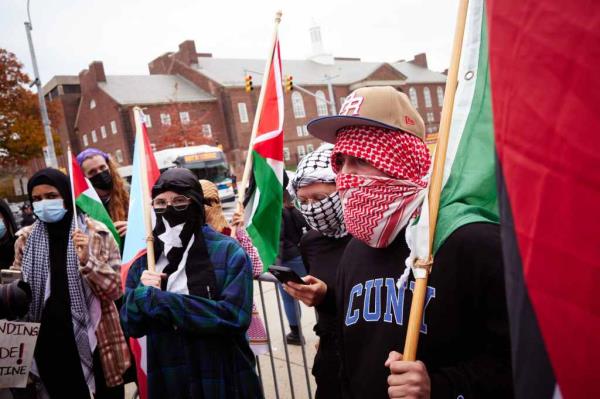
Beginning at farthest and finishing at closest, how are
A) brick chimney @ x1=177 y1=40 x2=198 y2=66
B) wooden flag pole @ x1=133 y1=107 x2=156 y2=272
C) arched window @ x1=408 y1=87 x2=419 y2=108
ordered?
arched window @ x1=408 y1=87 x2=419 y2=108, brick chimney @ x1=177 y1=40 x2=198 y2=66, wooden flag pole @ x1=133 y1=107 x2=156 y2=272

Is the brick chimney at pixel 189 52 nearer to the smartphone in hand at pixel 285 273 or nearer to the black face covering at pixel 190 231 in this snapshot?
the black face covering at pixel 190 231

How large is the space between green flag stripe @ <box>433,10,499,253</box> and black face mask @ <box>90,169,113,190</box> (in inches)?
137

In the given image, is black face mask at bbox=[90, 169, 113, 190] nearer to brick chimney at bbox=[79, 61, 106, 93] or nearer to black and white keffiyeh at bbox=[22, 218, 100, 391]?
black and white keffiyeh at bbox=[22, 218, 100, 391]

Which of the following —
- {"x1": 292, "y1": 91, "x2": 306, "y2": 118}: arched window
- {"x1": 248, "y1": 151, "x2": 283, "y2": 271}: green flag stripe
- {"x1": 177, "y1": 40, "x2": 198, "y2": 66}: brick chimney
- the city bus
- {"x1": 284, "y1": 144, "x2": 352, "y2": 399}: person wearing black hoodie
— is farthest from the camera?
{"x1": 292, "y1": 91, "x2": 306, "y2": 118}: arched window

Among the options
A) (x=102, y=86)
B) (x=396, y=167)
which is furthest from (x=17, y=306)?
(x=102, y=86)

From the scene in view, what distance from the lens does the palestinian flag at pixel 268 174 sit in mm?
3170

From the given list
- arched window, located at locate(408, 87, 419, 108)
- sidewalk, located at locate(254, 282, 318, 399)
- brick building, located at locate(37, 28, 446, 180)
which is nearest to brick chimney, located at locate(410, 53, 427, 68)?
arched window, located at locate(408, 87, 419, 108)

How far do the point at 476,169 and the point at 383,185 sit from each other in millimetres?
311

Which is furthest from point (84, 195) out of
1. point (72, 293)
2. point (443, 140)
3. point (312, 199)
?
point (443, 140)

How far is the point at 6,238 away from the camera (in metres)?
3.51

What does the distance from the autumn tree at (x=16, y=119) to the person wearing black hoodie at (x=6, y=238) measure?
23.3m

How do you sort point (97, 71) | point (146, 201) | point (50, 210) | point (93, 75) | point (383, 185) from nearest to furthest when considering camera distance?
1. point (383, 185)
2. point (146, 201)
3. point (50, 210)
4. point (97, 71)
5. point (93, 75)

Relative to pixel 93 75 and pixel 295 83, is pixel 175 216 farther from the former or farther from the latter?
pixel 295 83

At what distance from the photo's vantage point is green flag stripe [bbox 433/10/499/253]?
1.39 metres
